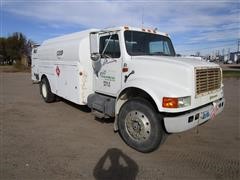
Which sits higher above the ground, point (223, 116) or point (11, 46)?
point (11, 46)

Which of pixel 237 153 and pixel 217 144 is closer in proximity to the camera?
pixel 237 153

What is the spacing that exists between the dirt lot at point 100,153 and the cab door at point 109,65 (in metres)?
1.10

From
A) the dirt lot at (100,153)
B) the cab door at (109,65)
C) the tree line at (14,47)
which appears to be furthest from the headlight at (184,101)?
the tree line at (14,47)

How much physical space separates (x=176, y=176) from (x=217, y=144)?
1793mm

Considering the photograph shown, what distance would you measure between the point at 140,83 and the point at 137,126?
0.88 metres

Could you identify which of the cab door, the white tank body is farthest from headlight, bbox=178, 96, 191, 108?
the white tank body

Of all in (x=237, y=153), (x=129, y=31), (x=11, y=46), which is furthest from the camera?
(x=11, y=46)

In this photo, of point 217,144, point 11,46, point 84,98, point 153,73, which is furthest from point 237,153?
point 11,46

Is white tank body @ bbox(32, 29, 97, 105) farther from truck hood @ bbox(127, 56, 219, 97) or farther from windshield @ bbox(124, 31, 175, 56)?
truck hood @ bbox(127, 56, 219, 97)

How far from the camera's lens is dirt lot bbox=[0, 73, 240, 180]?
160 inches

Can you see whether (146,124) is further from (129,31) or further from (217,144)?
(129,31)

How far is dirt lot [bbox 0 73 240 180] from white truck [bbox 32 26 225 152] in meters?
0.43

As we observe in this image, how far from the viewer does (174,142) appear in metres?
5.45

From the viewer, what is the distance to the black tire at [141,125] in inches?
186
